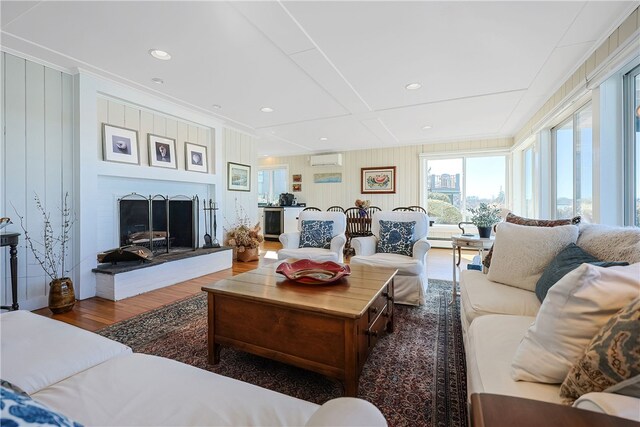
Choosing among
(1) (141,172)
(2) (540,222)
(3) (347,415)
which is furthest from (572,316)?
(1) (141,172)

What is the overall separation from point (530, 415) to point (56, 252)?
3.86 meters

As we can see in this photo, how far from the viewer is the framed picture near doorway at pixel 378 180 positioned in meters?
6.84

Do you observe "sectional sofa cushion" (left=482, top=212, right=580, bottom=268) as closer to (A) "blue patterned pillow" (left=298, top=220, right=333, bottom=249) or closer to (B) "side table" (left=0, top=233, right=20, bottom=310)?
(A) "blue patterned pillow" (left=298, top=220, right=333, bottom=249)

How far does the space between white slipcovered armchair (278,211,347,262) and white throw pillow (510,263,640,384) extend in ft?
8.00

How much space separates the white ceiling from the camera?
2037 mm

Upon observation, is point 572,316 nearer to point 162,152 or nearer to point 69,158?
point 69,158

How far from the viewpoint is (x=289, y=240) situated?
3.78 m

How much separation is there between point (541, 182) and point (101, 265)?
Answer: 18.3 feet

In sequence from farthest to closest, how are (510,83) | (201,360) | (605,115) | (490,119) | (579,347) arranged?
(490,119) < (510,83) < (605,115) < (201,360) < (579,347)

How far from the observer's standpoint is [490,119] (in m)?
4.62

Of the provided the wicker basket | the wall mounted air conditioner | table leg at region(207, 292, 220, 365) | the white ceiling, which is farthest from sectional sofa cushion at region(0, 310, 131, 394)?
the wall mounted air conditioner

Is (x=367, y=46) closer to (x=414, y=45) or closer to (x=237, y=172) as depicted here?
(x=414, y=45)

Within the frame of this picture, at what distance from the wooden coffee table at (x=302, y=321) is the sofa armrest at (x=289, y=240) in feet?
5.42

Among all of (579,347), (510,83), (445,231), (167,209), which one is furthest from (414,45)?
(445,231)
